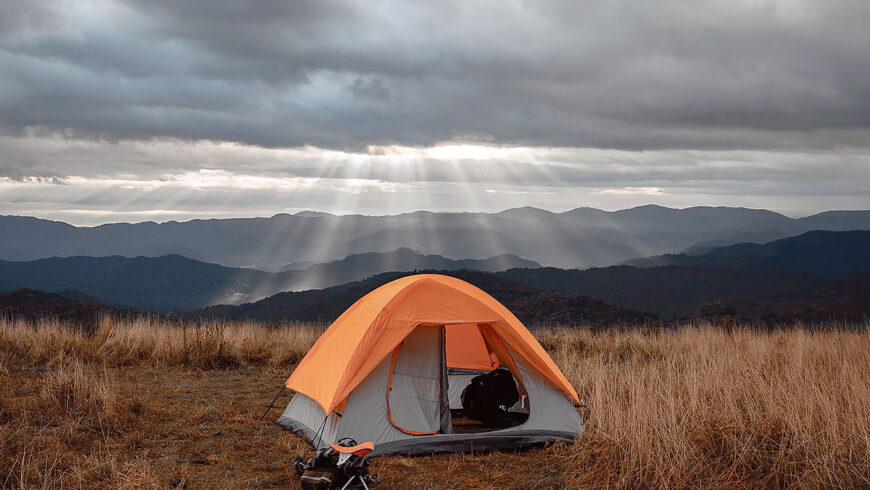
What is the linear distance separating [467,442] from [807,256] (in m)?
158

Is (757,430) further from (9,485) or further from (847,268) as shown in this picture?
(847,268)

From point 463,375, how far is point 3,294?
52.6 meters

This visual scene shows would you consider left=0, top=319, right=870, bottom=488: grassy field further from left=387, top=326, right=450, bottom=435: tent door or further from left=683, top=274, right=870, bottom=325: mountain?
left=683, top=274, right=870, bottom=325: mountain

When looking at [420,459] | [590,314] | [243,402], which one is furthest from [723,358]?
[590,314]

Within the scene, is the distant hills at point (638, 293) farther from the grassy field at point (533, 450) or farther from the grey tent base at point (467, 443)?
the grey tent base at point (467, 443)

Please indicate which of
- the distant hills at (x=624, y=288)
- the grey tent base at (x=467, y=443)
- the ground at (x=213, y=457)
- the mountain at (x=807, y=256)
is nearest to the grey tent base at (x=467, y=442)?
the grey tent base at (x=467, y=443)

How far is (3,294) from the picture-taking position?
4909 cm

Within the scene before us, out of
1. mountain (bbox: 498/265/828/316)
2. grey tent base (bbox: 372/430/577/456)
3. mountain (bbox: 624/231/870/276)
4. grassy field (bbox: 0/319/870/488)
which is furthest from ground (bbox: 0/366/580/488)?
mountain (bbox: 624/231/870/276)

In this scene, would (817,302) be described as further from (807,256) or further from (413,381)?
(807,256)

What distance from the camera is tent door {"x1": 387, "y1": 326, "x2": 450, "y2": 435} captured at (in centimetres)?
770

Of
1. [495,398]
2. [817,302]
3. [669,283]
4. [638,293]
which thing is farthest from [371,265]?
[495,398]

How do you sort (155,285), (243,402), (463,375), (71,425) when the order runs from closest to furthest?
(71,425) → (243,402) → (463,375) → (155,285)

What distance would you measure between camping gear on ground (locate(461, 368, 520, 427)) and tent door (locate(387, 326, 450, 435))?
0.85m

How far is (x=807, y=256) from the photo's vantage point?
458 feet
